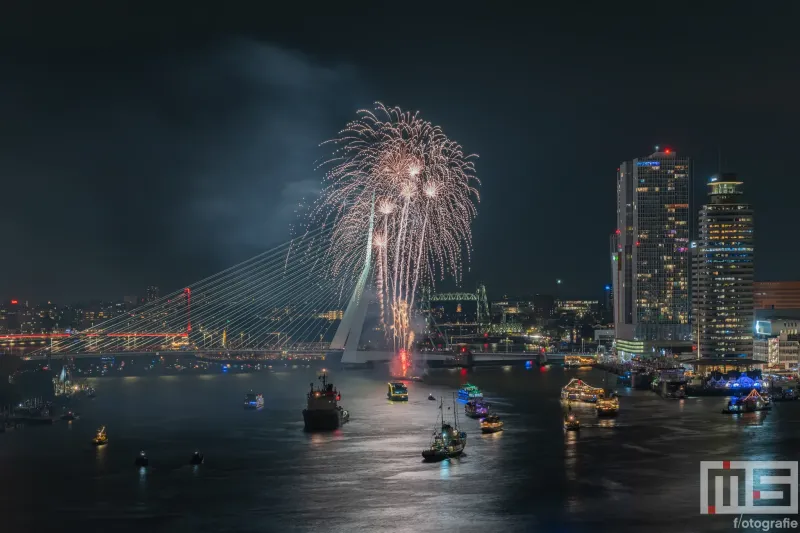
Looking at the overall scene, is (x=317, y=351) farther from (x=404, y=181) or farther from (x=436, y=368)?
(x=404, y=181)

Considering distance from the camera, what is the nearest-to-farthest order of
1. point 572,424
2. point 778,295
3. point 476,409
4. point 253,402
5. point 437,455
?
point 437,455 → point 572,424 → point 476,409 → point 253,402 → point 778,295

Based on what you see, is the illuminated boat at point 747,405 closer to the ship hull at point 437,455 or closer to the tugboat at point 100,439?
the ship hull at point 437,455

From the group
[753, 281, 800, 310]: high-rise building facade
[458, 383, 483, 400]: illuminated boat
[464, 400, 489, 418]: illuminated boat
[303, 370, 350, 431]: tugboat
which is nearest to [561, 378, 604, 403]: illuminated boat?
[458, 383, 483, 400]: illuminated boat

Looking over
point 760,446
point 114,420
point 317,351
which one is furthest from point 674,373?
point 114,420

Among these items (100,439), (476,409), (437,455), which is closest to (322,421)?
(476,409)

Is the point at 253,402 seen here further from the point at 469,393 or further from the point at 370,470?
the point at 370,470
